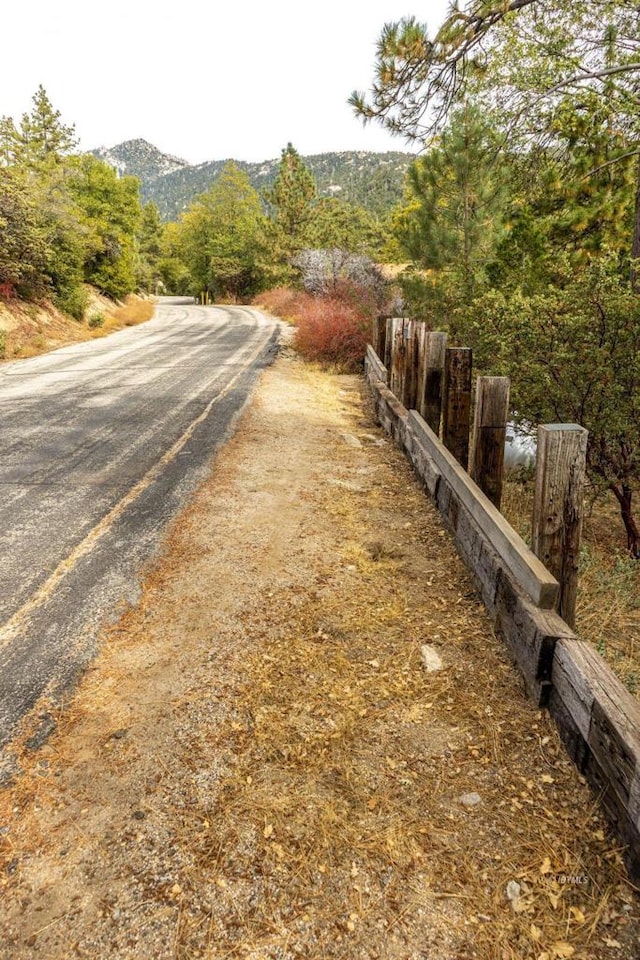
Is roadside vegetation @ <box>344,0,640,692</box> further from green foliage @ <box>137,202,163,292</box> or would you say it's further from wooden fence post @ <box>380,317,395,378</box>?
green foliage @ <box>137,202,163,292</box>

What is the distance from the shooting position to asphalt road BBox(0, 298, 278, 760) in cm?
339

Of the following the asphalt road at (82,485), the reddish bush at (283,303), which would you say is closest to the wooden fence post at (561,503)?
the asphalt road at (82,485)

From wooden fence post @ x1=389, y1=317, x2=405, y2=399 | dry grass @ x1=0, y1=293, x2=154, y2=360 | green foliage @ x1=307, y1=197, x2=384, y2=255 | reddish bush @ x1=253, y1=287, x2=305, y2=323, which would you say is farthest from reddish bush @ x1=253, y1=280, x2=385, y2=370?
green foliage @ x1=307, y1=197, x2=384, y2=255

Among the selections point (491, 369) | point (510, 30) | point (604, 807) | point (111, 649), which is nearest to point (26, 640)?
point (111, 649)

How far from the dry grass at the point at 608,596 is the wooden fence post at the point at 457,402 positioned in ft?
3.49

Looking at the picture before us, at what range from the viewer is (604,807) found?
229 cm

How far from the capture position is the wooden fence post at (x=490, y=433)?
405 cm

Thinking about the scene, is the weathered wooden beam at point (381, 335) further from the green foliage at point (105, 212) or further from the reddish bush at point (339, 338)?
the green foliage at point (105, 212)

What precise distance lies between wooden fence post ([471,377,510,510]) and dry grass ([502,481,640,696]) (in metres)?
1.13

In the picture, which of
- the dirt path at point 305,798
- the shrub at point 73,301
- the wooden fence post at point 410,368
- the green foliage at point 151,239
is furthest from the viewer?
the green foliage at point 151,239

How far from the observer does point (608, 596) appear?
464 centimetres

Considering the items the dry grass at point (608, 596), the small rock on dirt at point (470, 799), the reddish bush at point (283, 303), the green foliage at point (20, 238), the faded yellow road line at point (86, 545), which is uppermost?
the green foliage at point (20, 238)

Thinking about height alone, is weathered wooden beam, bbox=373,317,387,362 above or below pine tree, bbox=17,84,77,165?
below

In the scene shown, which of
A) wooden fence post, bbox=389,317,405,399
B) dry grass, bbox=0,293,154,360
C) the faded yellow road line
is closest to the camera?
the faded yellow road line
